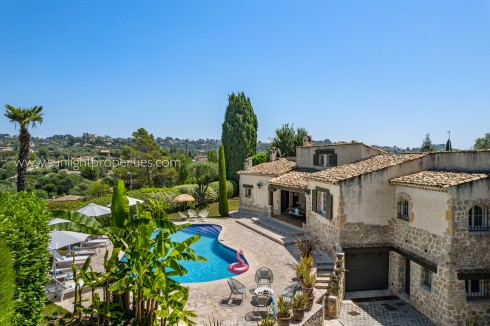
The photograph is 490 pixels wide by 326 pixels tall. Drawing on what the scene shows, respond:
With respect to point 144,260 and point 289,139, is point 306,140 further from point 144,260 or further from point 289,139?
point 144,260

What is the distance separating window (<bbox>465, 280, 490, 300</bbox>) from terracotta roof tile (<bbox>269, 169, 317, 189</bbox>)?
11.5 m

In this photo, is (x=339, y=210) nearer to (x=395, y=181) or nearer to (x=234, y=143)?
(x=395, y=181)

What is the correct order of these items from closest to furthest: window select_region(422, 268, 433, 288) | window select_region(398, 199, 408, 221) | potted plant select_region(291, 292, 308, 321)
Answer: potted plant select_region(291, 292, 308, 321) < window select_region(422, 268, 433, 288) < window select_region(398, 199, 408, 221)

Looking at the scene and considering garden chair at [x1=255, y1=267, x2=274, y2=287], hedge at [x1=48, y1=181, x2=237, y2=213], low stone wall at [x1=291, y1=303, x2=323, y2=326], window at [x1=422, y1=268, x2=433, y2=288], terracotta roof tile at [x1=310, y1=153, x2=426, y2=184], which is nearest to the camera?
low stone wall at [x1=291, y1=303, x2=323, y2=326]

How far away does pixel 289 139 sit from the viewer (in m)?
45.2

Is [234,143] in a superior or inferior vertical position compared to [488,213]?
superior

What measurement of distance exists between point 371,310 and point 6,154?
10419 cm

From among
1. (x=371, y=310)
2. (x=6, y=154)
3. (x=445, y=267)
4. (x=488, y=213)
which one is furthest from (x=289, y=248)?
(x=6, y=154)

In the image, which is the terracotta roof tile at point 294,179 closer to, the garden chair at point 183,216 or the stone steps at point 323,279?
the stone steps at point 323,279

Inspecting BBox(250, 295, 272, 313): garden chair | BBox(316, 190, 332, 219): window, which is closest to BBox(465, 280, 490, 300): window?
BBox(316, 190, 332, 219): window

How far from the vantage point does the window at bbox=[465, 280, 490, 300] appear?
14.5 metres

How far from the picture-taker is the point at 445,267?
13.8 metres

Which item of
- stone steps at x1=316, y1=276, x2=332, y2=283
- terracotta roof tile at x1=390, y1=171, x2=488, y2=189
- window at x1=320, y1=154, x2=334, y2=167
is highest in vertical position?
window at x1=320, y1=154, x2=334, y2=167

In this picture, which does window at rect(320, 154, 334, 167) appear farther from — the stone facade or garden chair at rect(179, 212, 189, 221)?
garden chair at rect(179, 212, 189, 221)
